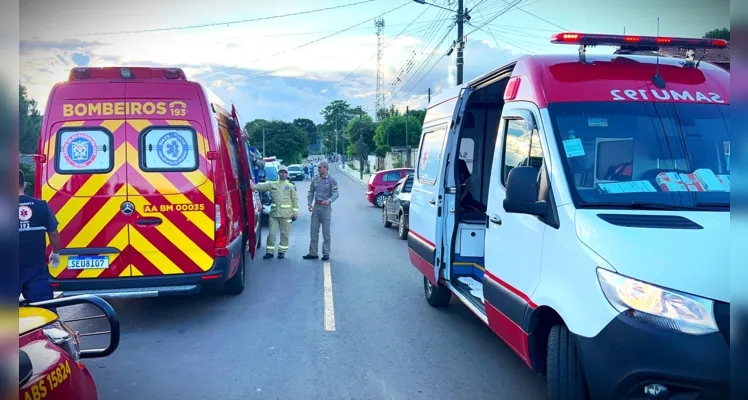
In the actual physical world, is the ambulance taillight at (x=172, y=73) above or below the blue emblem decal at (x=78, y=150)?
above

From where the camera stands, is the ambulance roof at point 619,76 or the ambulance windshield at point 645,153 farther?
the ambulance roof at point 619,76

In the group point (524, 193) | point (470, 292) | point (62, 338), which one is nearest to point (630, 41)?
point (524, 193)

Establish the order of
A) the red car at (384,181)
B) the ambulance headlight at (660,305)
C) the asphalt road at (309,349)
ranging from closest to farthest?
the ambulance headlight at (660,305) < the asphalt road at (309,349) < the red car at (384,181)

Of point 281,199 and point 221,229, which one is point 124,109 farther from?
point 281,199

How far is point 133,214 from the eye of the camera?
20.7ft

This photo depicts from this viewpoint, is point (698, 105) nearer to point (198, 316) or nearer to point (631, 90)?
point (631, 90)

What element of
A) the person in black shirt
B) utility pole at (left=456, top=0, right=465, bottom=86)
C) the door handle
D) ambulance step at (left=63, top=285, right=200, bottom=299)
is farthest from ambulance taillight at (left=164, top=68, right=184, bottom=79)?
utility pole at (left=456, top=0, right=465, bottom=86)

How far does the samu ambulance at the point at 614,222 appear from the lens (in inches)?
115

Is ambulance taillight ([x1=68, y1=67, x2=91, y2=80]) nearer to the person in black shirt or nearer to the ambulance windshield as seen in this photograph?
the person in black shirt

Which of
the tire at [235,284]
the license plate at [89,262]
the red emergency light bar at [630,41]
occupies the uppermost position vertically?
the red emergency light bar at [630,41]

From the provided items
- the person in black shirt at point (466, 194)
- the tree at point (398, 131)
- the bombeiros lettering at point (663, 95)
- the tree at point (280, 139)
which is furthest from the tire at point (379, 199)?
the tree at point (280, 139)

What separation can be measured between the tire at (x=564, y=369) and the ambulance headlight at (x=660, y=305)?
0.57 meters

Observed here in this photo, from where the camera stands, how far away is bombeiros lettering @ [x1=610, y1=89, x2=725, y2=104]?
167 inches

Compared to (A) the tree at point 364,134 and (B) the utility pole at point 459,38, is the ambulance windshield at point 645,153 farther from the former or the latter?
(A) the tree at point 364,134
